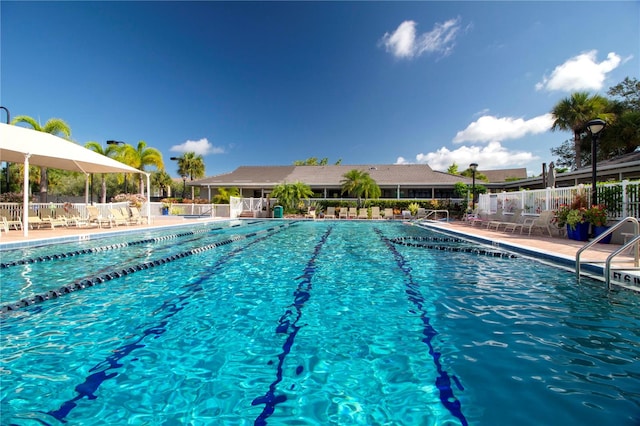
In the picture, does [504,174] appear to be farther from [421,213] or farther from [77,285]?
[77,285]

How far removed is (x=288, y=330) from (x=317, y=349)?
2.02ft

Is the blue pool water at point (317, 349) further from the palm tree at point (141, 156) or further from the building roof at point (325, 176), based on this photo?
the palm tree at point (141, 156)

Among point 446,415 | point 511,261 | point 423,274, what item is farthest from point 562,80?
point 446,415

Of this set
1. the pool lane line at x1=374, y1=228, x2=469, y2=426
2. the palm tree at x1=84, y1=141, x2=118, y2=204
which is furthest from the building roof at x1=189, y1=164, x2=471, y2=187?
the pool lane line at x1=374, y1=228, x2=469, y2=426

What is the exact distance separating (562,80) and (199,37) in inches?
1182

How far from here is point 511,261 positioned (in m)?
7.55

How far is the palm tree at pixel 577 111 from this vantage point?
27391mm

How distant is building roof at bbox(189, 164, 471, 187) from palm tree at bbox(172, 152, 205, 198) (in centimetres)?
1340

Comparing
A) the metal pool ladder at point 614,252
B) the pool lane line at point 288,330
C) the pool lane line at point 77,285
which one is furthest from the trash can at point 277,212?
the metal pool ladder at point 614,252

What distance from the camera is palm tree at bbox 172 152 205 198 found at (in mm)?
44625

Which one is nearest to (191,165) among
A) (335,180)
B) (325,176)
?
(325,176)

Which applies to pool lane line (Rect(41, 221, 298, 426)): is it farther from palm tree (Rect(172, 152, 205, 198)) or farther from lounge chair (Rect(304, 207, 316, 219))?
palm tree (Rect(172, 152, 205, 198))

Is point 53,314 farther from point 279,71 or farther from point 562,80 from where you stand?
point 562,80

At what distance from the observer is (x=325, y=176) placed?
32.4 m
